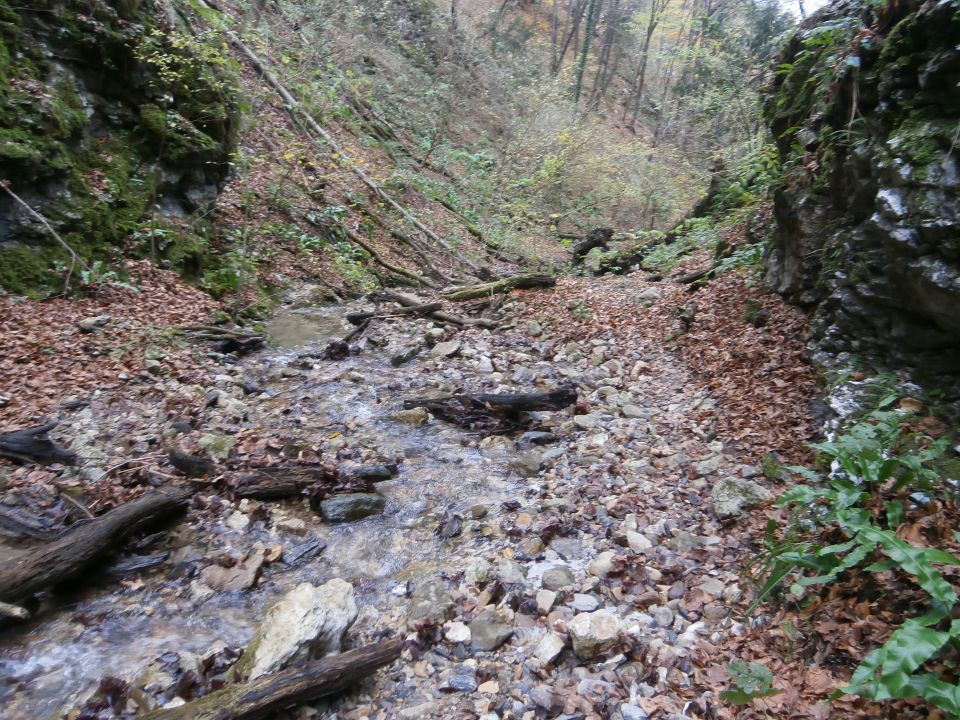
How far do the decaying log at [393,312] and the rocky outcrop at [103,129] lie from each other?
3.10 meters

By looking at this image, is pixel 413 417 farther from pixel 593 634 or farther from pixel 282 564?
pixel 593 634

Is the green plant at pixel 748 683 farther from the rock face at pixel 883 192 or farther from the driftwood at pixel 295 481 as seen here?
the driftwood at pixel 295 481

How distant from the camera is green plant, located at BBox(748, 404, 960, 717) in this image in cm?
220

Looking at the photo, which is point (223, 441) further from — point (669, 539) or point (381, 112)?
point (381, 112)

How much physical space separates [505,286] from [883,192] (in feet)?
26.9

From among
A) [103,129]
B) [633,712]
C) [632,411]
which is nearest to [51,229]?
[103,129]

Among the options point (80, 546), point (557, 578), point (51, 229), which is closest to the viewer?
point (80, 546)

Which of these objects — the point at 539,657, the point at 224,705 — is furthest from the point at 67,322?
the point at 539,657

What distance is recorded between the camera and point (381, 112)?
75.9ft

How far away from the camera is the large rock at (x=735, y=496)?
442 centimetres

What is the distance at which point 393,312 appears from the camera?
11.5 metres

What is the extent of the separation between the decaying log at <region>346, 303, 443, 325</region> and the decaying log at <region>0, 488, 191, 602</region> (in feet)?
21.3

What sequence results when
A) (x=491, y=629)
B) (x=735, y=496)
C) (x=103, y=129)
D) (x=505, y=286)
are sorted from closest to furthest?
(x=491, y=629) → (x=735, y=496) → (x=103, y=129) → (x=505, y=286)

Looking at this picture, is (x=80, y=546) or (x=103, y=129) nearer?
(x=80, y=546)
